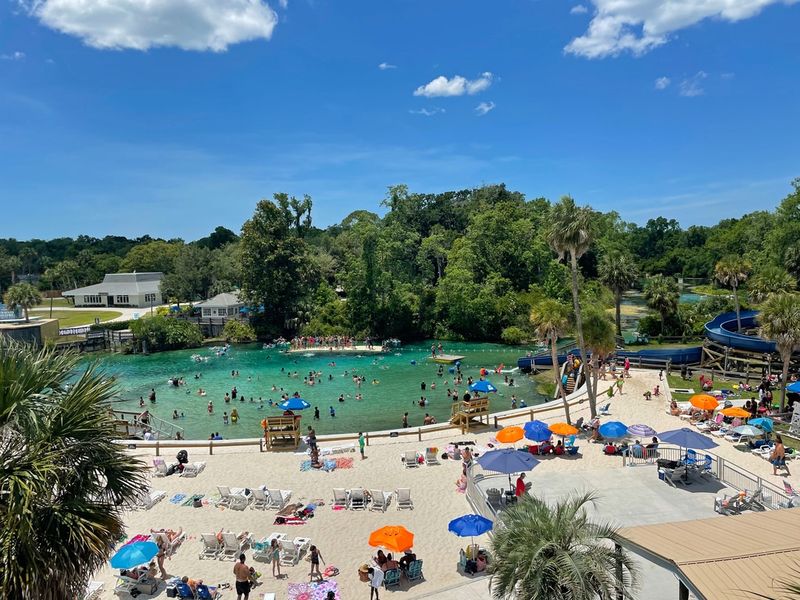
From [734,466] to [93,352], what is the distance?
67.3 meters

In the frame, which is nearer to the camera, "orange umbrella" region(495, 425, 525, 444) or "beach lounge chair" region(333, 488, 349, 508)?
"beach lounge chair" region(333, 488, 349, 508)

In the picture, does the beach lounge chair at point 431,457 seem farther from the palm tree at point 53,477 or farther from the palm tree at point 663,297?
the palm tree at point 663,297

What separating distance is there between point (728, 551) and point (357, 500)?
11.5 m

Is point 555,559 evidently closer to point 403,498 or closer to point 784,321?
point 403,498

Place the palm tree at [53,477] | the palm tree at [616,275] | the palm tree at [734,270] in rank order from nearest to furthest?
the palm tree at [53,477], the palm tree at [734,270], the palm tree at [616,275]

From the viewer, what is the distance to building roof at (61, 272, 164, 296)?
315 feet

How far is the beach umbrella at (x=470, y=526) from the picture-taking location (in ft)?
42.7

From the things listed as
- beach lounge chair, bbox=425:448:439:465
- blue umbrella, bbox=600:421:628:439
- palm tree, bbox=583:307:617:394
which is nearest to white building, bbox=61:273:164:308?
palm tree, bbox=583:307:617:394

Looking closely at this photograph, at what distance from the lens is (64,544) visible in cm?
640

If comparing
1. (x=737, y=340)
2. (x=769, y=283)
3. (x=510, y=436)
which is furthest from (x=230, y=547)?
(x=769, y=283)

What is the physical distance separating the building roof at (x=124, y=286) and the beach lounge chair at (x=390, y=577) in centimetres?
9428

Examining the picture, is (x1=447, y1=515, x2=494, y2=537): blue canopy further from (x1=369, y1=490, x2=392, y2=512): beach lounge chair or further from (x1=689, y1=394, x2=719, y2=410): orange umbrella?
(x1=689, y1=394, x2=719, y2=410): orange umbrella

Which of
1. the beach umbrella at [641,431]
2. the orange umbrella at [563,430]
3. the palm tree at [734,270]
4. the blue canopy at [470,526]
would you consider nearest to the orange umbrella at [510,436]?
the orange umbrella at [563,430]

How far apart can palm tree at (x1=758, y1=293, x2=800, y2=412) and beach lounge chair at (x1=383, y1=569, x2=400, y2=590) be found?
21249 millimetres
